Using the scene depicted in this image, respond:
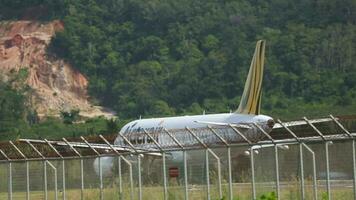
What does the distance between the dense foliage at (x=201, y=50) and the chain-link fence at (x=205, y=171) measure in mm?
69801

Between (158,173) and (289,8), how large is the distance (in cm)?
10638

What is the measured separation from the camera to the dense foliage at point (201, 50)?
5012 inches

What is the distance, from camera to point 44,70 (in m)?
149

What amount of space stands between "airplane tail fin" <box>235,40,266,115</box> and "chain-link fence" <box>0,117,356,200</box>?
56.3 ft

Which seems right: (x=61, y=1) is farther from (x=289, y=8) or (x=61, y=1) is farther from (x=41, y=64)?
(x=289, y=8)

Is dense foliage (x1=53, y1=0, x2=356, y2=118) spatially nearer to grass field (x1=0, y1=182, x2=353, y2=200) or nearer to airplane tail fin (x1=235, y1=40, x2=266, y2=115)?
airplane tail fin (x1=235, y1=40, x2=266, y2=115)

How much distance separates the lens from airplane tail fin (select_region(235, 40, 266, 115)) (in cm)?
6760

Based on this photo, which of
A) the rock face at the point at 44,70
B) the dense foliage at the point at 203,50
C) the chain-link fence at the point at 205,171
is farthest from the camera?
the rock face at the point at 44,70

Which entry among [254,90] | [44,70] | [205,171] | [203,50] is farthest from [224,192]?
[44,70]

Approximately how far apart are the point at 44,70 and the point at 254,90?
8170 centimetres

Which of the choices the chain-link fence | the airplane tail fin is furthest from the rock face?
the chain-link fence

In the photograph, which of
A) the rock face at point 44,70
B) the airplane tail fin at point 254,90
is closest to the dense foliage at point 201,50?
the rock face at point 44,70

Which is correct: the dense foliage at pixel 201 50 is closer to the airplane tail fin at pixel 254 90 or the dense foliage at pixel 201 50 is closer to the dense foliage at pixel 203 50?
the dense foliage at pixel 203 50

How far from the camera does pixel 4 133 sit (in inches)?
4026
